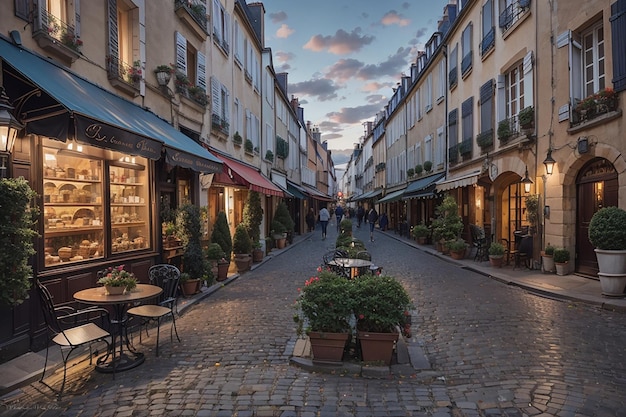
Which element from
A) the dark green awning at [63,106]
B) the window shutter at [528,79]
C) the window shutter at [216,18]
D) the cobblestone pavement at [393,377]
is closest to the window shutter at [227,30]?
the window shutter at [216,18]

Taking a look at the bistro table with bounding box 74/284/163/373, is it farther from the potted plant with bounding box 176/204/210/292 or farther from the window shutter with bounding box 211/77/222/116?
the window shutter with bounding box 211/77/222/116

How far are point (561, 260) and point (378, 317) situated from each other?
7.59m

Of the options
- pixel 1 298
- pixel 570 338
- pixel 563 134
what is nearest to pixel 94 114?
pixel 1 298

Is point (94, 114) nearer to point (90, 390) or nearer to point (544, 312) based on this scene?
point (90, 390)

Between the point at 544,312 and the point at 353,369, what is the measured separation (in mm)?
4361

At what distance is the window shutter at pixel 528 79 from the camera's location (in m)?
11.4

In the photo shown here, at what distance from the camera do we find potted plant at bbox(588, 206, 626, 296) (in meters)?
7.45

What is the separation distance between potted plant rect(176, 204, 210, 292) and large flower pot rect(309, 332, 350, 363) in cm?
448

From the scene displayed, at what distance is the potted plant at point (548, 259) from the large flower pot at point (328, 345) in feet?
26.2

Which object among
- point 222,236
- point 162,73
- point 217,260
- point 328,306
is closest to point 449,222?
point 222,236

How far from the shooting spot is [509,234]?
1442 cm

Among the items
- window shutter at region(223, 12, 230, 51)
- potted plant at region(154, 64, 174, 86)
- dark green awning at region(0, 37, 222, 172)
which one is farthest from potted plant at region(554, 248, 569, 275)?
window shutter at region(223, 12, 230, 51)

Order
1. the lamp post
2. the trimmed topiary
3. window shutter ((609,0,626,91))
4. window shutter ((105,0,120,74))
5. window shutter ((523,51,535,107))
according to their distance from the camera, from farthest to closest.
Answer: window shutter ((523,51,535,107)), window shutter ((609,0,626,91)), the trimmed topiary, window shutter ((105,0,120,74)), the lamp post

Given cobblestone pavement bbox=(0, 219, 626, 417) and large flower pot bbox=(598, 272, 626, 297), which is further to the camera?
large flower pot bbox=(598, 272, 626, 297)
